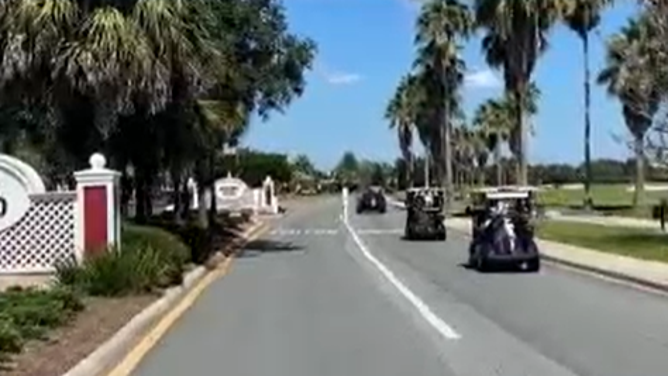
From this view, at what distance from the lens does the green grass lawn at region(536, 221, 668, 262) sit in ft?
114

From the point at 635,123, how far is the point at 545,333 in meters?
61.6

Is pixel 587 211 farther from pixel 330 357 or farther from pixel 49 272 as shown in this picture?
pixel 330 357

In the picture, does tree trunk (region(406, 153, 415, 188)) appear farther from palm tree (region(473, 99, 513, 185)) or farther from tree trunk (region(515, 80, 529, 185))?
tree trunk (region(515, 80, 529, 185))

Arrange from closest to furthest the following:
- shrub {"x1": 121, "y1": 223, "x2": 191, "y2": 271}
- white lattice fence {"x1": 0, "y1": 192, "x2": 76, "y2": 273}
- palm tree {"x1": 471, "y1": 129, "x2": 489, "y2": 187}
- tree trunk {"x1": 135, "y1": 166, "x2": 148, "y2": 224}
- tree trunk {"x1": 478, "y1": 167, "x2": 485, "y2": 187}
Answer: shrub {"x1": 121, "y1": 223, "x2": 191, "y2": 271}, white lattice fence {"x1": 0, "y1": 192, "x2": 76, "y2": 273}, tree trunk {"x1": 135, "y1": 166, "x2": 148, "y2": 224}, palm tree {"x1": 471, "y1": 129, "x2": 489, "y2": 187}, tree trunk {"x1": 478, "y1": 167, "x2": 485, "y2": 187}

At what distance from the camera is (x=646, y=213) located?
6831 centimetres

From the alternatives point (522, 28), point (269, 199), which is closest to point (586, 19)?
point (522, 28)

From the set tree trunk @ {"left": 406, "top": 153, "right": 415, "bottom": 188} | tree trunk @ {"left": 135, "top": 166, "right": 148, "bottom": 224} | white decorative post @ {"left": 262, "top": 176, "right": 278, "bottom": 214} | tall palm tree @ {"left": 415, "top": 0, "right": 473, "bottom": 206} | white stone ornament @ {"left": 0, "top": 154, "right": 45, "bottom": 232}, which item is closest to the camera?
white stone ornament @ {"left": 0, "top": 154, "right": 45, "bottom": 232}

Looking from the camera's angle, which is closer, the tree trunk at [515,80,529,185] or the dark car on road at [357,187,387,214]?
the tree trunk at [515,80,529,185]

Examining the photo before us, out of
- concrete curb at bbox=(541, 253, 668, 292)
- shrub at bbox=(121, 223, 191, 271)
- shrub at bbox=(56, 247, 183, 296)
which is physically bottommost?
concrete curb at bbox=(541, 253, 668, 292)

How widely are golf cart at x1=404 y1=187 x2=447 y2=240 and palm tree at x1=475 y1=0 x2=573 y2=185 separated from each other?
6.14 metres

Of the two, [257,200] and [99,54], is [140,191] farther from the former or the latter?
[257,200]

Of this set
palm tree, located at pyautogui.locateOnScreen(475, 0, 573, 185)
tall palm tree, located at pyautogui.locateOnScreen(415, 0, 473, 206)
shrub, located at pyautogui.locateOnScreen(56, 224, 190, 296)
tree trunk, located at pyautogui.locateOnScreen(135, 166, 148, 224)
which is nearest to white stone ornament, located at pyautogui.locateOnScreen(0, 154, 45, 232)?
shrub, located at pyautogui.locateOnScreen(56, 224, 190, 296)

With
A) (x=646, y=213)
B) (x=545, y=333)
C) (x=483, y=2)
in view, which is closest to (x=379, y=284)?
(x=545, y=333)

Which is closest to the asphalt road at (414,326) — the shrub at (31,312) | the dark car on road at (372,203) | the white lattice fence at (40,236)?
the shrub at (31,312)
